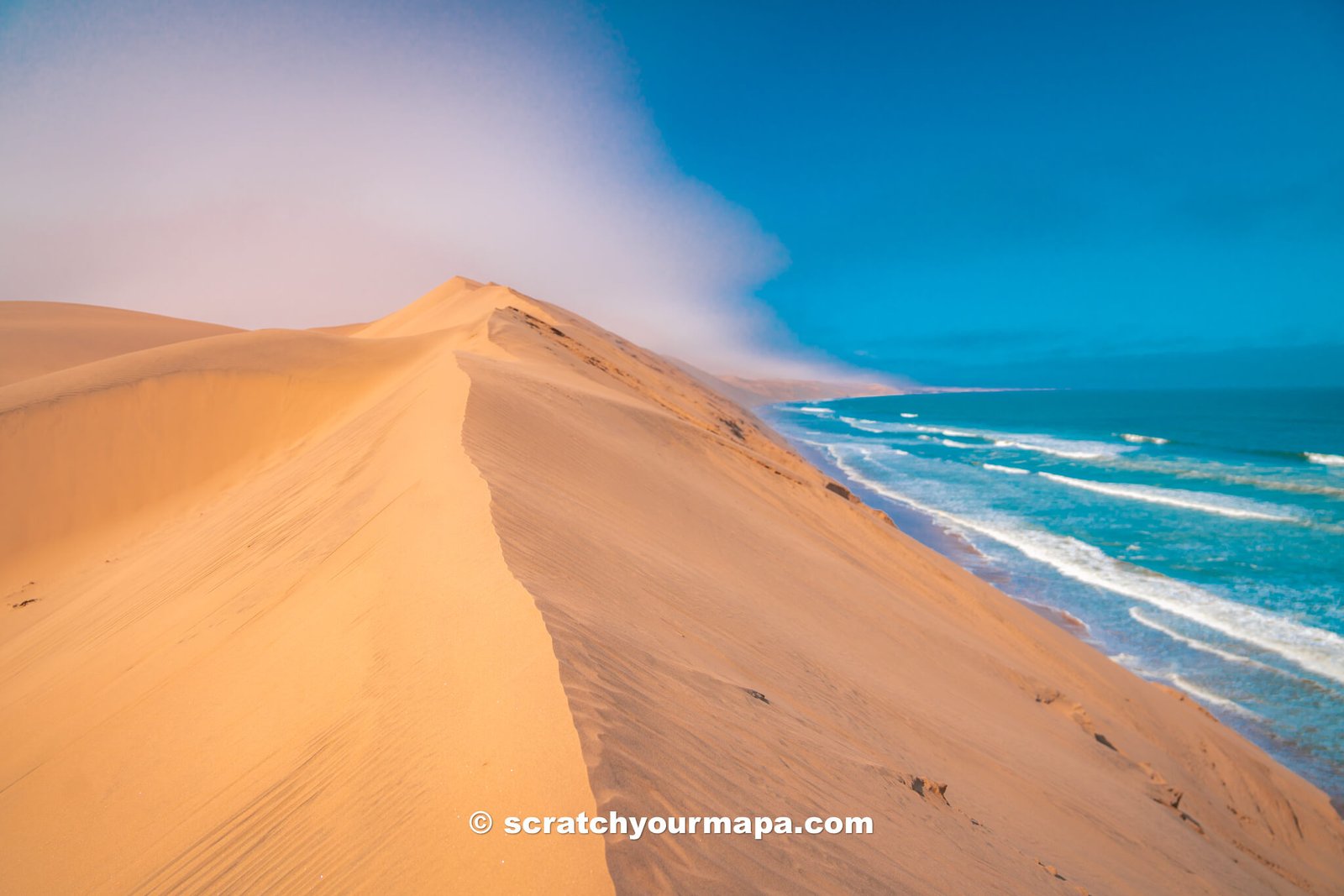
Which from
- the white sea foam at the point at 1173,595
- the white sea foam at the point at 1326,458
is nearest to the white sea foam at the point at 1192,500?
the white sea foam at the point at 1173,595

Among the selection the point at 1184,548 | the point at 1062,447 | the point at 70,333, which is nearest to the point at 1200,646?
the point at 1184,548

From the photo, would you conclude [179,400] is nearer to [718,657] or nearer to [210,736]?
[210,736]

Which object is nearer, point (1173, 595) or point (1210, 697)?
point (1210, 697)

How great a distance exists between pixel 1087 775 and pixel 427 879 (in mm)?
6235

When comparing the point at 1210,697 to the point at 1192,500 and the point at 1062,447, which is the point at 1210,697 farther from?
the point at 1062,447

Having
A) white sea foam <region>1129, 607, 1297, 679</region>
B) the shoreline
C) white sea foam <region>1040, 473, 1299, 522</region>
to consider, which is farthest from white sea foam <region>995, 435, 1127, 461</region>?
white sea foam <region>1129, 607, 1297, 679</region>

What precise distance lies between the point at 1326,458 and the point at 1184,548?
2286 cm

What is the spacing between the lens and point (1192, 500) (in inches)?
879

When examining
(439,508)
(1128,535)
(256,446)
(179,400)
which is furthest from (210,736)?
(1128,535)

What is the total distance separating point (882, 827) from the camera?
3.04 meters

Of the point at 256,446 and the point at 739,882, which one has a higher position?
the point at 739,882

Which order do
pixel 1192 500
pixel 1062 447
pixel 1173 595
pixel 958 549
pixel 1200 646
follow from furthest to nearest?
1. pixel 1062 447
2. pixel 1192 500
3. pixel 958 549
4. pixel 1173 595
5. pixel 1200 646

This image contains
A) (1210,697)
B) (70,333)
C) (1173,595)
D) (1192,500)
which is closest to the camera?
(1210,697)

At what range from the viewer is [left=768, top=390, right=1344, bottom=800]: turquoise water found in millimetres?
9984
